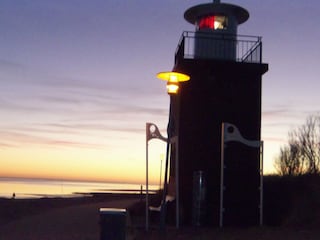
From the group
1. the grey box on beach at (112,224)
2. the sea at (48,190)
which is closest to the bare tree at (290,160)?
the sea at (48,190)

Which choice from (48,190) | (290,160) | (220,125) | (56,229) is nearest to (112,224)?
(56,229)

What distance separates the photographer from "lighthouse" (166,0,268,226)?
19.5 m

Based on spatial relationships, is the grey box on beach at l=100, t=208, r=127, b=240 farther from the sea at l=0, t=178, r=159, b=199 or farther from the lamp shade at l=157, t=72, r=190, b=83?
Result: the sea at l=0, t=178, r=159, b=199

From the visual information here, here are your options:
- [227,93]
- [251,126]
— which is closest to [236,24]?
[227,93]

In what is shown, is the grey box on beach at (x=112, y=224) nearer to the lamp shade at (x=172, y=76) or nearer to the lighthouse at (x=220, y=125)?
the lamp shade at (x=172, y=76)

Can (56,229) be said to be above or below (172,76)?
below

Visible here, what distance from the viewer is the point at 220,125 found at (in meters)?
19.8

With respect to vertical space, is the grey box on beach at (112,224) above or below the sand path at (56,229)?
above

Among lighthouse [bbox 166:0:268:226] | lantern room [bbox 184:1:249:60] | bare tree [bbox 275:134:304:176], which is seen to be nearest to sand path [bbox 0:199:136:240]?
lighthouse [bbox 166:0:268:226]

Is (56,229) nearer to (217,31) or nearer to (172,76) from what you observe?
(172,76)

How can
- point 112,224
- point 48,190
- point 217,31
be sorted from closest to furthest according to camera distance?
point 112,224
point 217,31
point 48,190

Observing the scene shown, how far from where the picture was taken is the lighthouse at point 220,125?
1947cm

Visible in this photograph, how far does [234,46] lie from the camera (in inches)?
771

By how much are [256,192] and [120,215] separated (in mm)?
10015
